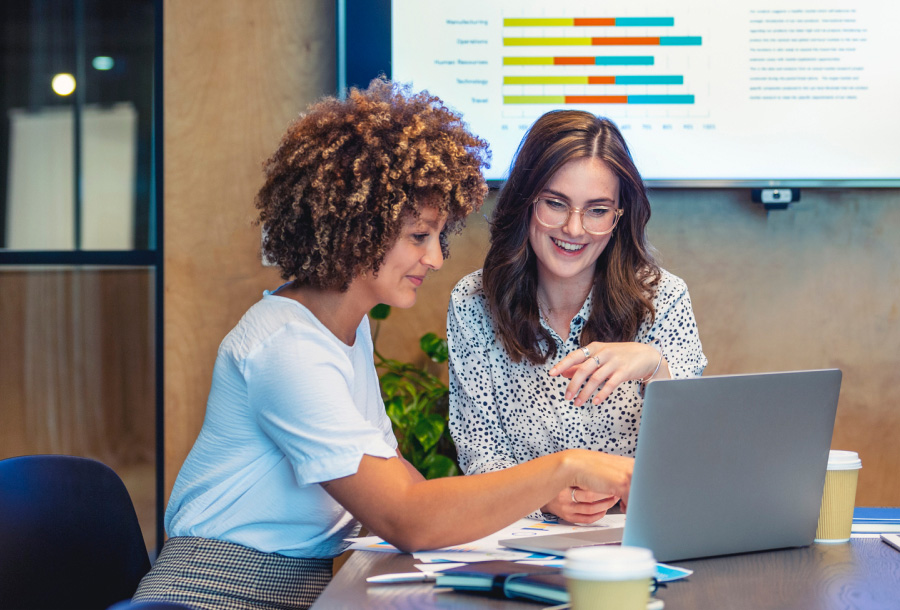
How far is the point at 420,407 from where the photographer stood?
6.84ft

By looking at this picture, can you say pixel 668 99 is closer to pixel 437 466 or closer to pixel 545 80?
pixel 545 80

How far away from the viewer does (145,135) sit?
246 centimetres

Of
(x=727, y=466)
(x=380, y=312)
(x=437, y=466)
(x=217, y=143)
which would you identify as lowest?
(x=437, y=466)

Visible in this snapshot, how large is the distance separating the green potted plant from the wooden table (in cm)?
89

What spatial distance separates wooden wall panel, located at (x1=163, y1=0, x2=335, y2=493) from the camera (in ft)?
7.30

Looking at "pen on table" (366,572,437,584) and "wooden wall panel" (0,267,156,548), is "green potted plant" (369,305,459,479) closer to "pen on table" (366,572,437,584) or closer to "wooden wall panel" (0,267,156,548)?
"wooden wall panel" (0,267,156,548)

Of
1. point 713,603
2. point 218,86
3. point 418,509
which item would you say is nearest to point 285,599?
point 418,509

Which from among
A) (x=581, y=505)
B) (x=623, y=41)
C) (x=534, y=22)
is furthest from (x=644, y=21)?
(x=581, y=505)

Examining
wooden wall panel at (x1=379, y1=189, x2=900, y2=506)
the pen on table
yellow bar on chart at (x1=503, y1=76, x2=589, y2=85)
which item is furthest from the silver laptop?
yellow bar on chart at (x1=503, y1=76, x2=589, y2=85)

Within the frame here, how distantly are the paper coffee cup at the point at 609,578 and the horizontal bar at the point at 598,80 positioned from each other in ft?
5.18

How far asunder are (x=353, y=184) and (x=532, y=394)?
2.09ft

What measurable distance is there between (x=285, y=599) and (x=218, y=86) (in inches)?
59.8

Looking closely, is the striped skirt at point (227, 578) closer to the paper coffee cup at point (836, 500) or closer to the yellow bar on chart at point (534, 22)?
the paper coffee cup at point (836, 500)

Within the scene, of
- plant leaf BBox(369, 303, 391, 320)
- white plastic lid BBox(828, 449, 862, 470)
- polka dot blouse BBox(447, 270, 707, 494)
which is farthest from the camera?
plant leaf BBox(369, 303, 391, 320)
